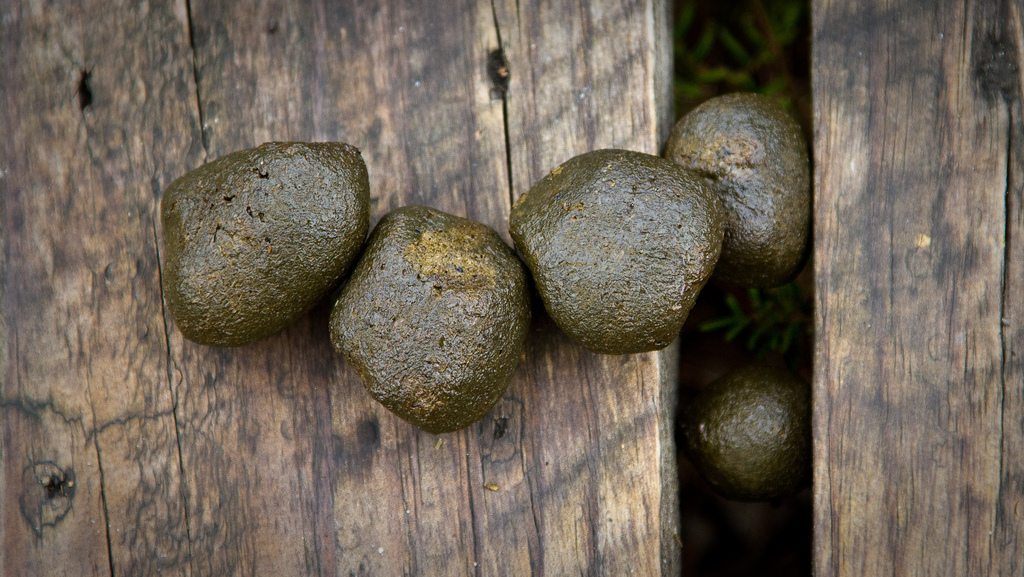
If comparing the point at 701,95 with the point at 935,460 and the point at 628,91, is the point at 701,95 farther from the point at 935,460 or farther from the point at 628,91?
the point at 935,460

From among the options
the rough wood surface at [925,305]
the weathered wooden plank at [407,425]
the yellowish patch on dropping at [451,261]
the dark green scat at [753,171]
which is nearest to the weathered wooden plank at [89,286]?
the weathered wooden plank at [407,425]

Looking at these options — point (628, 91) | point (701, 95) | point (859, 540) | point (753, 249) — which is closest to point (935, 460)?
point (859, 540)

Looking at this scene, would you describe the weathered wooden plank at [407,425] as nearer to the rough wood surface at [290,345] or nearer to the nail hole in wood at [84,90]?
the rough wood surface at [290,345]

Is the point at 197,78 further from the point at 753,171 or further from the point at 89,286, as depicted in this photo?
→ the point at 753,171

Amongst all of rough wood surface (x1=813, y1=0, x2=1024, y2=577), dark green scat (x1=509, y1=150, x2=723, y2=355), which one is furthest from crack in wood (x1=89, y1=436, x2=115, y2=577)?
rough wood surface (x1=813, y1=0, x2=1024, y2=577)

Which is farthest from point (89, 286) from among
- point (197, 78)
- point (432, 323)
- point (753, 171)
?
point (753, 171)

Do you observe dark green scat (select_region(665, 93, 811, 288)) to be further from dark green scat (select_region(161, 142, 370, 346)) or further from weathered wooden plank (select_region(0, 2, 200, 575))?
weathered wooden plank (select_region(0, 2, 200, 575))
